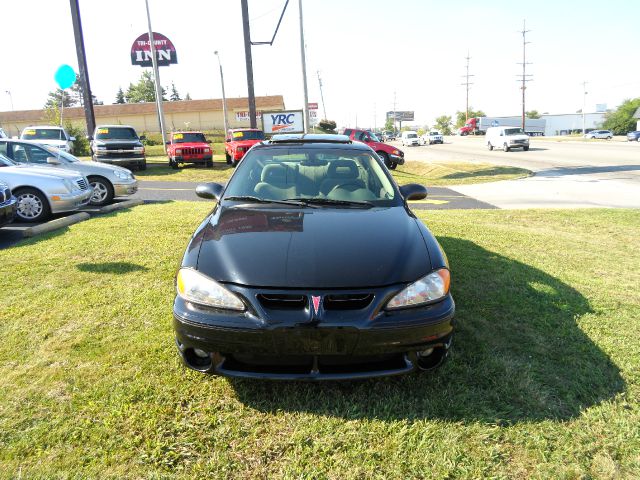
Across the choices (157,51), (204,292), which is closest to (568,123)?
(157,51)

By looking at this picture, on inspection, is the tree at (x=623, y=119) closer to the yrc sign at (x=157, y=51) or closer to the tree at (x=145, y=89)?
the yrc sign at (x=157, y=51)

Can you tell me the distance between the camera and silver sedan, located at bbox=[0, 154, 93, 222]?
24.6 feet

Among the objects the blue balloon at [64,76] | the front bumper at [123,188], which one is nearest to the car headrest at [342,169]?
the front bumper at [123,188]

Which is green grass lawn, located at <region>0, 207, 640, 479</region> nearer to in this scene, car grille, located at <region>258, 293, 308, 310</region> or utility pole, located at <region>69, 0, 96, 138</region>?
car grille, located at <region>258, 293, 308, 310</region>

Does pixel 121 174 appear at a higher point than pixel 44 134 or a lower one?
lower

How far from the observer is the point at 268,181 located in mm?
3805

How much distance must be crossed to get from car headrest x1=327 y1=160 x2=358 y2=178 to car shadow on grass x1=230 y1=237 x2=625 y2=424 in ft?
5.03

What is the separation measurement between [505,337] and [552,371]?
479 millimetres

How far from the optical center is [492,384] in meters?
2.72

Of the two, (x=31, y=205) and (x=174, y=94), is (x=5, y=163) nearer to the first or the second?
(x=31, y=205)

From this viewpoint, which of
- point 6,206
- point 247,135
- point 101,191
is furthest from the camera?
point 247,135

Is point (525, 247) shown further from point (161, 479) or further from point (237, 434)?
point (161, 479)

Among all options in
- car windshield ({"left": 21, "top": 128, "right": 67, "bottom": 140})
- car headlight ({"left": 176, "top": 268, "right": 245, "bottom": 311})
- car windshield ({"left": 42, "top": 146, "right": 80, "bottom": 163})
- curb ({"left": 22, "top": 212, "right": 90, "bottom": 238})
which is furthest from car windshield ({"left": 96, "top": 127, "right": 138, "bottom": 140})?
car headlight ({"left": 176, "top": 268, "right": 245, "bottom": 311})

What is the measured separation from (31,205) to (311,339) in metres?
7.40
